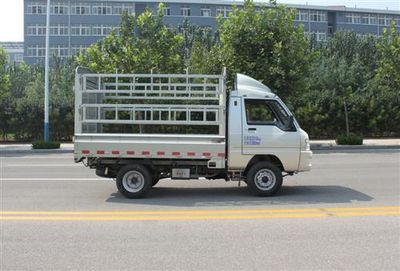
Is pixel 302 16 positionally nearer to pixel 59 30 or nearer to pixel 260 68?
pixel 59 30

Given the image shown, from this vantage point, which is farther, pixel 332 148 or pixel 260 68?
pixel 332 148

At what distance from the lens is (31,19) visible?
7694 cm

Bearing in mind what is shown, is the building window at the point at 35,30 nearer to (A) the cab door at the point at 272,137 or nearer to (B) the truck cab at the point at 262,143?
(B) the truck cab at the point at 262,143

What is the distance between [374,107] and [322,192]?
2262 cm

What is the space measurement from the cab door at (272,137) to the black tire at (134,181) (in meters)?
2.06

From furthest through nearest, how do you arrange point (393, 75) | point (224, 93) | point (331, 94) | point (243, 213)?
point (331, 94)
point (393, 75)
point (224, 93)
point (243, 213)

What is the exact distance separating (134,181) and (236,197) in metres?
2.11

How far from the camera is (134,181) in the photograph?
10.4 meters

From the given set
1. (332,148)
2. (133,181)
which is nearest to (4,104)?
(332,148)

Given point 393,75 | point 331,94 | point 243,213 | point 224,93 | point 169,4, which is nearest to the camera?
point 243,213

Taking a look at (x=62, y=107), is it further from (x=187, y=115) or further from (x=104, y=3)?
(x=104, y=3)

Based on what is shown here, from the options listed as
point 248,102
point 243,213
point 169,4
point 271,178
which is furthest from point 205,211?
point 169,4

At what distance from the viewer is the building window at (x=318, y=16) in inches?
3265

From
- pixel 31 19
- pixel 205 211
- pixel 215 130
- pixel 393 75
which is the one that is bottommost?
pixel 205 211
